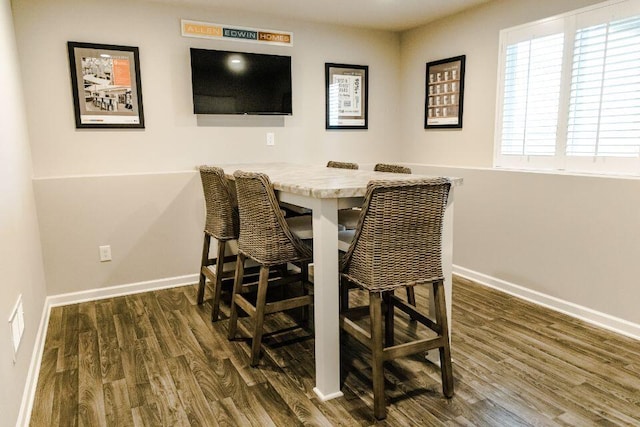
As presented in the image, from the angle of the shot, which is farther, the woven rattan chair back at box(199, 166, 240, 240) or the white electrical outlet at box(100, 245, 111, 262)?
the white electrical outlet at box(100, 245, 111, 262)

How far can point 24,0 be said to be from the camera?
304cm

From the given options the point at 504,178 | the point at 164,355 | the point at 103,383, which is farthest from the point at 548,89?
the point at 103,383

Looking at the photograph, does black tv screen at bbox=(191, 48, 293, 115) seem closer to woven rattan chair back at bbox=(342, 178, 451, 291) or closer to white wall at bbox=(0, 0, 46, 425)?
white wall at bbox=(0, 0, 46, 425)

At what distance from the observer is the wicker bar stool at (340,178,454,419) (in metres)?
1.81

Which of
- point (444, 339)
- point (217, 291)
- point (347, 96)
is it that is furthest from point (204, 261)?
point (347, 96)

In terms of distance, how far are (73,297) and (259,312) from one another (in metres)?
1.88

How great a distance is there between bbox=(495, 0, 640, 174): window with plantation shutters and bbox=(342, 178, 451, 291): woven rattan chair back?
1594mm

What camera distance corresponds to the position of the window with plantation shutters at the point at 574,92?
267 cm

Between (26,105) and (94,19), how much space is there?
80 cm

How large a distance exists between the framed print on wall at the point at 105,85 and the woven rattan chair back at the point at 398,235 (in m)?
2.41

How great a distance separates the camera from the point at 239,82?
3732mm

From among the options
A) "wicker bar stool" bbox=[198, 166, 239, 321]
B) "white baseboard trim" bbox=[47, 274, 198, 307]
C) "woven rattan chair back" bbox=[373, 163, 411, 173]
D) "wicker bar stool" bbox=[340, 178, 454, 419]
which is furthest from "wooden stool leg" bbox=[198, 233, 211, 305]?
"wicker bar stool" bbox=[340, 178, 454, 419]

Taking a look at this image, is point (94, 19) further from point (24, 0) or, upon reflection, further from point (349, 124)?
point (349, 124)

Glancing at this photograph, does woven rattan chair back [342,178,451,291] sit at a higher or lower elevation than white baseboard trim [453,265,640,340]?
higher
